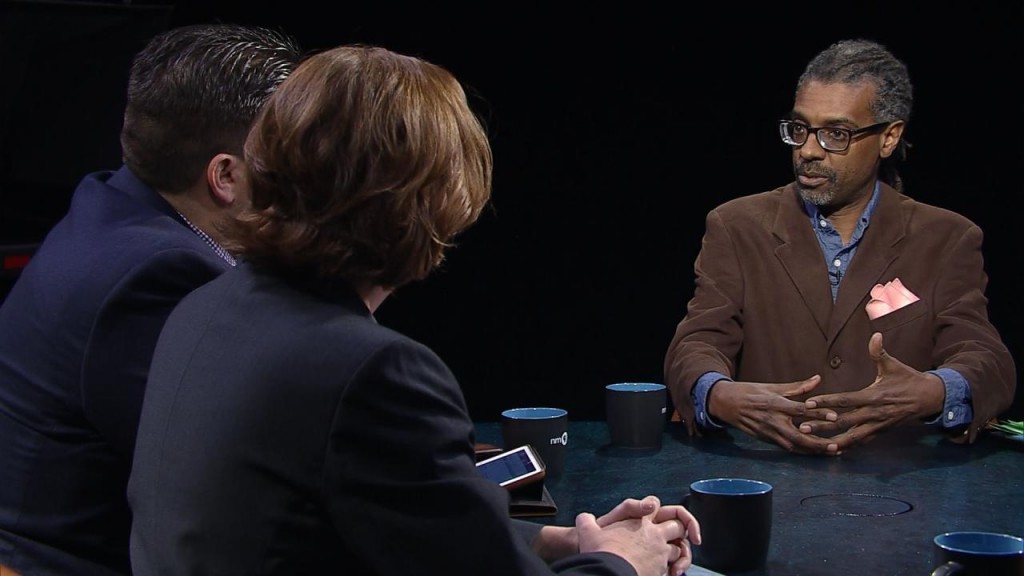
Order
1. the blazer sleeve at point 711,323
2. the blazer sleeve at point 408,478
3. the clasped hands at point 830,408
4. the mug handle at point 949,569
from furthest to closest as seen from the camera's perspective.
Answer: the blazer sleeve at point 711,323, the clasped hands at point 830,408, the mug handle at point 949,569, the blazer sleeve at point 408,478

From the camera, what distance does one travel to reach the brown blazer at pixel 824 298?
287cm

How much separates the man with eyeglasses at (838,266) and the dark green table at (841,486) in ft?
1.29

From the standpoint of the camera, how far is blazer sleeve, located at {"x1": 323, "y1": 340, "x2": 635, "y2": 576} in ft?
3.79

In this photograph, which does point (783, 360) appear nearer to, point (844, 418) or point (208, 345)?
point (844, 418)

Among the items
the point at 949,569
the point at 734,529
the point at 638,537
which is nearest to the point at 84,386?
the point at 638,537

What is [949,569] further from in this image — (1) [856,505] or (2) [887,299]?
(2) [887,299]

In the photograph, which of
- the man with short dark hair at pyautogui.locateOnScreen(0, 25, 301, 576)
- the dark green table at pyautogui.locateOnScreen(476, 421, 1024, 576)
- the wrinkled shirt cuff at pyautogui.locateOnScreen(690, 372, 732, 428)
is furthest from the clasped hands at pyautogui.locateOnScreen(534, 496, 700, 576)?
the wrinkled shirt cuff at pyautogui.locateOnScreen(690, 372, 732, 428)

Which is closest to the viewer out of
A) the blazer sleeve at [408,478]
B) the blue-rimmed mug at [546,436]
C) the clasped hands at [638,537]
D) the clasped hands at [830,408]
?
the blazer sleeve at [408,478]

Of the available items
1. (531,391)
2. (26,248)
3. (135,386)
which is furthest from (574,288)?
(135,386)

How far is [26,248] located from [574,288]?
1.95 m

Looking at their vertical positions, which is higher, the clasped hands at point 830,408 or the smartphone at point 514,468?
the smartphone at point 514,468

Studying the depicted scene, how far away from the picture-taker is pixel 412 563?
1180mm

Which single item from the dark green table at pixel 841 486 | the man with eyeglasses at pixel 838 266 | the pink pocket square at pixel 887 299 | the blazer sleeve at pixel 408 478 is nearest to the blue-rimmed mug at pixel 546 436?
the dark green table at pixel 841 486

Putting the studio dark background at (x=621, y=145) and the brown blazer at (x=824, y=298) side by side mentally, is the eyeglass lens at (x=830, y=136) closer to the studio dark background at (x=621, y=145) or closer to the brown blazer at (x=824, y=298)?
the brown blazer at (x=824, y=298)
